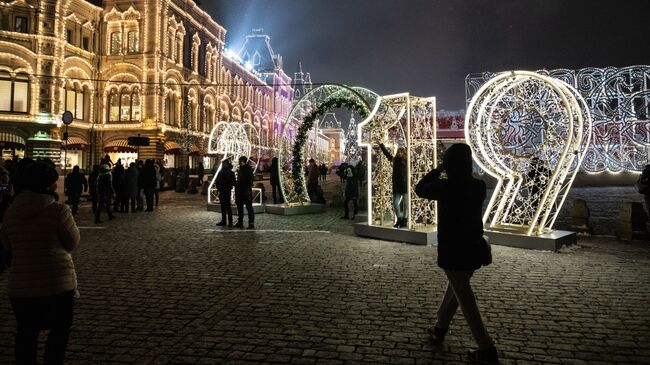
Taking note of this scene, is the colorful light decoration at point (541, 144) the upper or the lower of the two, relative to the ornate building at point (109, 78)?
lower

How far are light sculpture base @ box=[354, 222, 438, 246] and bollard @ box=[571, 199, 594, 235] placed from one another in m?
3.75

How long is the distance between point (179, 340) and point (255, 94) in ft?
188

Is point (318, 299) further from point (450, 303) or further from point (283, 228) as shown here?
point (283, 228)

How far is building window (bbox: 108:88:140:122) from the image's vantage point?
112ft

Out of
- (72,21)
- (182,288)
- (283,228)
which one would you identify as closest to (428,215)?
(283,228)

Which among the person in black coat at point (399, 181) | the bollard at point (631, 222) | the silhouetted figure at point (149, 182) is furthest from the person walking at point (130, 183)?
the bollard at point (631, 222)

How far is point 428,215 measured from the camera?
10.0 meters

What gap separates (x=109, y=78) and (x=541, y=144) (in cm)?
3327

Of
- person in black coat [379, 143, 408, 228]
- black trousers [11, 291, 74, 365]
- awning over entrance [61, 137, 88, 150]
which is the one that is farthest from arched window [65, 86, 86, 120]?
black trousers [11, 291, 74, 365]

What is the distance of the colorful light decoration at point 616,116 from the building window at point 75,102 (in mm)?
26819

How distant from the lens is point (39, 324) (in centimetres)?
284

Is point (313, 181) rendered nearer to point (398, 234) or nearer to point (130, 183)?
point (130, 183)

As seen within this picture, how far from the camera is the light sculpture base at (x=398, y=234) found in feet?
28.7

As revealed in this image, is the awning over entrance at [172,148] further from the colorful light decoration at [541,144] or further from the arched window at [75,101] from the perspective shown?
the colorful light decoration at [541,144]
